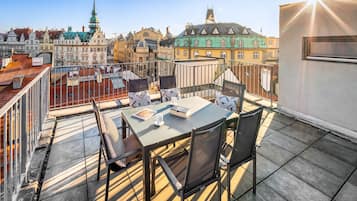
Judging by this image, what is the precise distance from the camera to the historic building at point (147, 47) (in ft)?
94.4

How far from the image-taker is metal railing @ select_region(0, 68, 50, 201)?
61.8 inches

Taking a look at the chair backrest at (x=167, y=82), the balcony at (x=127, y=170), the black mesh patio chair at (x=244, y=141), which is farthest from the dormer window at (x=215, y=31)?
the black mesh patio chair at (x=244, y=141)

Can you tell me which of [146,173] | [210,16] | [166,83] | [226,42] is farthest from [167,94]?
[210,16]

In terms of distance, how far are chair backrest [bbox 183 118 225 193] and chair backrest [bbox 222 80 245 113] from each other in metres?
1.59

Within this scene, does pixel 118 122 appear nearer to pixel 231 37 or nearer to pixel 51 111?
pixel 51 111

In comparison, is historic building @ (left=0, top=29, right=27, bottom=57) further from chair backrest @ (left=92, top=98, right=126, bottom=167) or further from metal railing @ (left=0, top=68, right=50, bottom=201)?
chair backrest @ (left=92, top=98, right=126, bottom=167)

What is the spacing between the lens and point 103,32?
29.1 m

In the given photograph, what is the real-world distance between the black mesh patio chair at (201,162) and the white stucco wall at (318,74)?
3175 mm

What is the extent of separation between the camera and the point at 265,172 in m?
2.50

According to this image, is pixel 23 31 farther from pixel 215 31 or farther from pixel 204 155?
pixel 204 155

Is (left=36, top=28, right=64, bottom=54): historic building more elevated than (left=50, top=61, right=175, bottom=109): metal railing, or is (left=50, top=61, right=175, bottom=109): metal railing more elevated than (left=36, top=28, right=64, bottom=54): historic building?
(left=36, top=28, right=64, bottom=54): historic building

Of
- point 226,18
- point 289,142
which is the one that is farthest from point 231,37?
point 289,142

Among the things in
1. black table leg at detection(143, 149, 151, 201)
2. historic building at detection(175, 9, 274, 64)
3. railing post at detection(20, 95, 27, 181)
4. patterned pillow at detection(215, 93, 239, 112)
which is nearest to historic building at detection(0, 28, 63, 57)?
historic building at detection(175, 9, 274, 64)

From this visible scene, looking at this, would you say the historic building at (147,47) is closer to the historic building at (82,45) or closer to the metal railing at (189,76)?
the historic building at (82,45)
